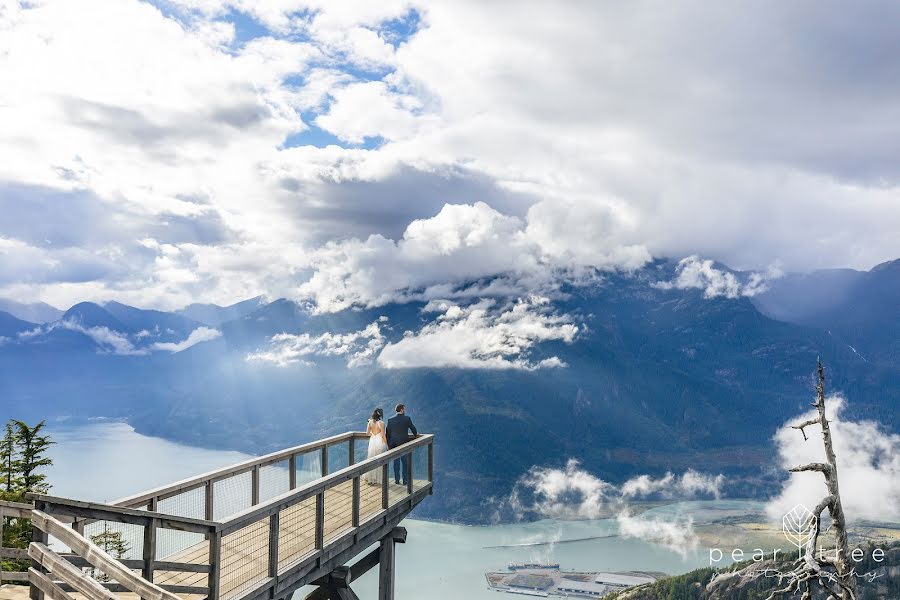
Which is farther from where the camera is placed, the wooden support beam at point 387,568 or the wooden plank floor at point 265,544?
the wooden support beam at point 387,568

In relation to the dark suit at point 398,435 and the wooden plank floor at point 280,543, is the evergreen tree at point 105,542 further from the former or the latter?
the dark suit at point 398,435

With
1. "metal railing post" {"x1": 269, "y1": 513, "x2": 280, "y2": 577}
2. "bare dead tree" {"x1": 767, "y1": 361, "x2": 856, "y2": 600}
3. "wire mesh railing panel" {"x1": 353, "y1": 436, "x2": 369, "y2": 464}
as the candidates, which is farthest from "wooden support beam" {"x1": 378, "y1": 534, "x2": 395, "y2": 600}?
"bare dead tree" {"x1": 767, "y1": 361, "x2": 856, "y2": 600}

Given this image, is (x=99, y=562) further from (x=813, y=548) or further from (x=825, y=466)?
(x=825, y=466)

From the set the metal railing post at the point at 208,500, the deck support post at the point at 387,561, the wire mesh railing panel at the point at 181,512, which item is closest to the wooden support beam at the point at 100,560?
the wire mesh railing panel at the point at 181,512

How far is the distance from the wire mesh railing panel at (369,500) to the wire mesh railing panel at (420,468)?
0.67 metres

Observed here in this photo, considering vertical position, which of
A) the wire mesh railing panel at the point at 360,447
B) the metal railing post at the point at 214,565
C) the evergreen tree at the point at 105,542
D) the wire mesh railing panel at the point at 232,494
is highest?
the wire mesh railing panel at the point at 360,447

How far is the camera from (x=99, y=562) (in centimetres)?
493

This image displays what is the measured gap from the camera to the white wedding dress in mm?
12234

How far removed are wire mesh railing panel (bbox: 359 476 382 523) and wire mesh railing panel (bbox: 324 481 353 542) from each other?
0.18 meters

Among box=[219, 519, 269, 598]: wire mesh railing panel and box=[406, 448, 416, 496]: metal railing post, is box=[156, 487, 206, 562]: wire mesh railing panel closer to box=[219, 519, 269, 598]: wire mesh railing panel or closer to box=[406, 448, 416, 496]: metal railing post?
box=[219, 519, 269, 598]: wire mesh railing panel

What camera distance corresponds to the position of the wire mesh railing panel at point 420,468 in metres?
12.5

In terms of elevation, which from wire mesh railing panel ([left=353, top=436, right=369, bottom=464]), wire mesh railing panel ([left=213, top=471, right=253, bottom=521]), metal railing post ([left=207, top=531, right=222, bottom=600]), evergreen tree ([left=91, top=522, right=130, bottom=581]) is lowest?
evergreen tree ([left=91, top=522, right=130, bottom=581])

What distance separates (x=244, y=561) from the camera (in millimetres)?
8219

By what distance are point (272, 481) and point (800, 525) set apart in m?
9.25
